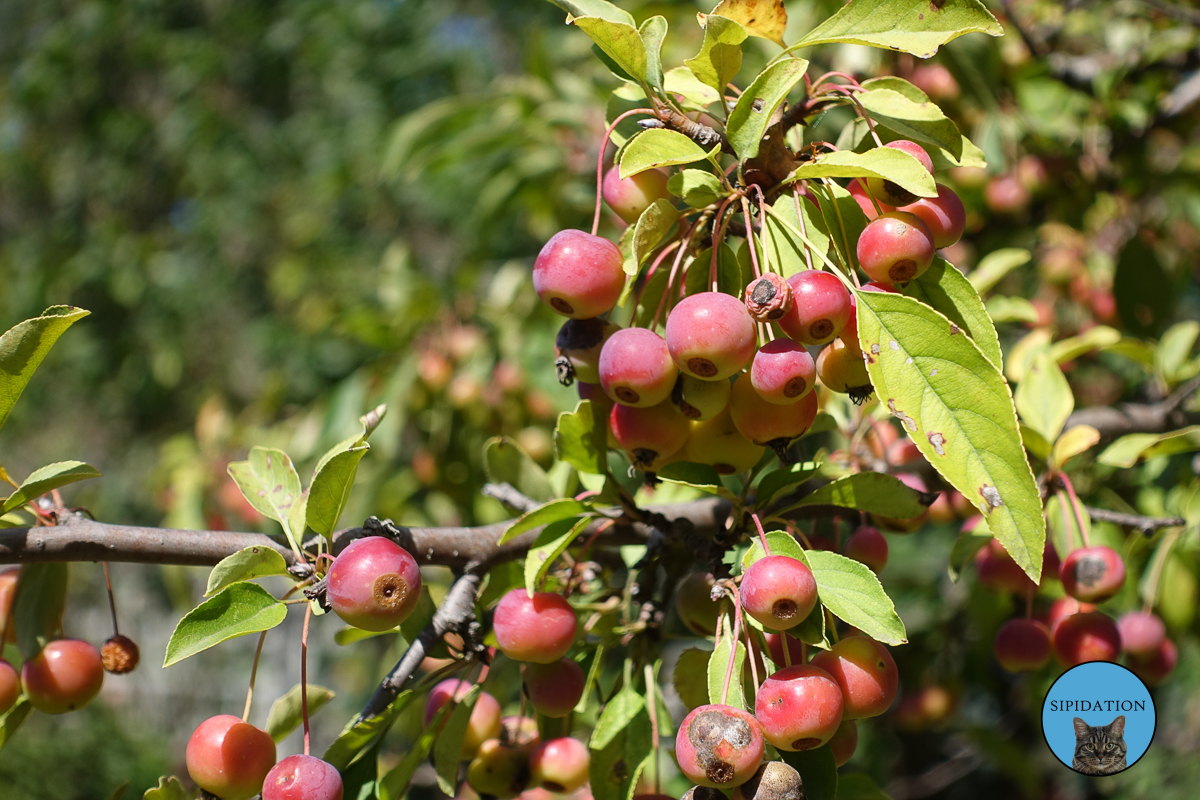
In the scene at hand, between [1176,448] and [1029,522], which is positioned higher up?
[1029,522]

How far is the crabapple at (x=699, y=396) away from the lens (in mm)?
856

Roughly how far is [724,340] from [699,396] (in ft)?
0.33

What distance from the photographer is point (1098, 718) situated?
1.07m

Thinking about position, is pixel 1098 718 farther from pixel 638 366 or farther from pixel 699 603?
pixel 638 366

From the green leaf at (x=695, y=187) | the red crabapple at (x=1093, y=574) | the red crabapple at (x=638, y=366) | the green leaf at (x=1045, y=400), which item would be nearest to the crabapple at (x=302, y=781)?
the red crabapple at (x=638, y=366)

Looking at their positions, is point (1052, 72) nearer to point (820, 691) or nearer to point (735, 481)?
point (735, 481)

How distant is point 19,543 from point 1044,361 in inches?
54.7

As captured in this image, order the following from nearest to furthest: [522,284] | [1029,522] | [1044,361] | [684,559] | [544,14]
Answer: [1029,522] < [684,559] < [1044,361] < [522,284] < [544,14]

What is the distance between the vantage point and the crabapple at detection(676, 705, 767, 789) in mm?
741

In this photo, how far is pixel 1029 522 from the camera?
2.38ft

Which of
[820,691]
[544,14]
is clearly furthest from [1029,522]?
[544,14]

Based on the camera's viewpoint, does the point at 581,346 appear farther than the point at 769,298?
Yes

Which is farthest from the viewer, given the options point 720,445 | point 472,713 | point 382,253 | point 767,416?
point 382,253

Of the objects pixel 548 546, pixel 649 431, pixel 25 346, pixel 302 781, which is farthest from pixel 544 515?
pixel 25 346
